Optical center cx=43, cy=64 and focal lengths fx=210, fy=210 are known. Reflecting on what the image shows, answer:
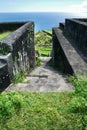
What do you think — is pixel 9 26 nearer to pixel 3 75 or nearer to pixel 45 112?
pixel 3 75

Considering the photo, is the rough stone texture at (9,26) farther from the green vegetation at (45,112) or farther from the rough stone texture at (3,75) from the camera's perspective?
the green vegetation at (45,112)

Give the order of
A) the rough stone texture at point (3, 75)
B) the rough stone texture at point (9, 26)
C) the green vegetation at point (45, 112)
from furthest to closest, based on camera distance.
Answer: the rough stone texture at point (9, 26) → the rough stone texture at point (3, 75) → the green vegetation at point (45, 112)

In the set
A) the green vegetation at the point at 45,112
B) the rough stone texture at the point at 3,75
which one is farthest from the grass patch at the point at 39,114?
the rough stone texture at the point at 3,75

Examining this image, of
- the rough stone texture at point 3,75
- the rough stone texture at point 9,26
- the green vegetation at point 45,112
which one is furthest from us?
the rough stone texture at point 9,26

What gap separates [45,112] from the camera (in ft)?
12.8

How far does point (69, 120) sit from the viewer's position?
361 cm

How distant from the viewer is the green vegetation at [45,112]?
3.51m

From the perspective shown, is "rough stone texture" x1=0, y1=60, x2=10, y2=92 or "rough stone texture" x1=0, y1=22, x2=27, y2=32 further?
"rough stone texture" x1=0, y1=22, x2=27, y2=32

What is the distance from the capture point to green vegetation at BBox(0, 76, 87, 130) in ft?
11.5

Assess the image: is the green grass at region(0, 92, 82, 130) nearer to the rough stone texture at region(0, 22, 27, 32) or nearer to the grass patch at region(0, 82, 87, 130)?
the grass patch at region(0, 82, 87, 130)

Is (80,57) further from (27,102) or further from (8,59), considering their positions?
(27,102)

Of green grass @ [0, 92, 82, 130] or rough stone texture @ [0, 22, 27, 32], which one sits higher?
rough stone texture @ [0, 22, 27, 32]

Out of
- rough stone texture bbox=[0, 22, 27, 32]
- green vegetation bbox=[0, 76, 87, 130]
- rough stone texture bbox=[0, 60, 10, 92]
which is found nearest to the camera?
green vegetation bbox=[0, 76, 87, 130]

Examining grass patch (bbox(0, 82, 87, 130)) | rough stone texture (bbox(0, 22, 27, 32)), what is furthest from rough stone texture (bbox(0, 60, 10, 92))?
rough stone texture (bbox(0, 22, 27, 32))
